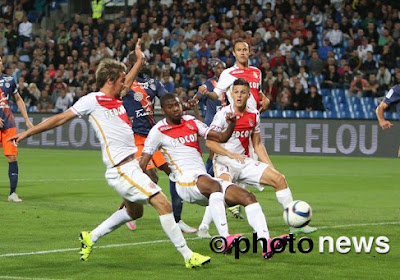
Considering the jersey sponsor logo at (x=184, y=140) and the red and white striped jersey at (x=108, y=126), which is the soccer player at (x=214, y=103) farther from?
the red and white striped jersey at (x=108, y=126)

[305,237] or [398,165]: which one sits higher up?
[305,237]

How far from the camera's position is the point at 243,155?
10617mm

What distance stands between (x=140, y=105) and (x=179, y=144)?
2702mm

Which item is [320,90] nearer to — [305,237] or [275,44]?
[275,44]

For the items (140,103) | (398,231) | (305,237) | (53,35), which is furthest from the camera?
(53,35)

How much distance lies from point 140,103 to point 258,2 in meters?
19.6

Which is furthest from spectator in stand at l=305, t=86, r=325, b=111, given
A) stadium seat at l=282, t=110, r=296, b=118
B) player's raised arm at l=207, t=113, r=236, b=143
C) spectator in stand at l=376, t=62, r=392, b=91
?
player's raised arm at l=207, t=113, r=236, b=143

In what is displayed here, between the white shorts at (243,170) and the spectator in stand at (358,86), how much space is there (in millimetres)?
16287

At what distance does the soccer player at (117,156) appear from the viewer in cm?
862

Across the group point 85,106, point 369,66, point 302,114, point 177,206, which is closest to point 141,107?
point 177,206

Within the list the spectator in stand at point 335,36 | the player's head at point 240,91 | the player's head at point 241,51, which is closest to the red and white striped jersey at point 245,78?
Answer: the player's head at point 241,51

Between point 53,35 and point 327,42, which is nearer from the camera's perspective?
point 327,42

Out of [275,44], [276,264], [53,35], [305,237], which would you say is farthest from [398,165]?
[53,35]

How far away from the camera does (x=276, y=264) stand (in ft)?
29.2
